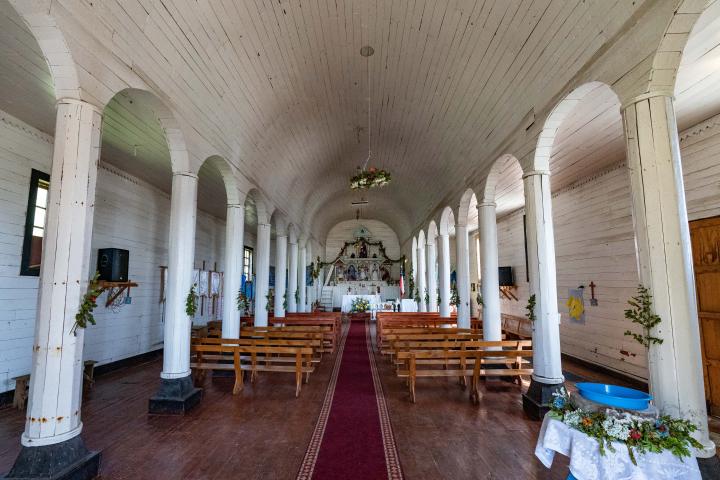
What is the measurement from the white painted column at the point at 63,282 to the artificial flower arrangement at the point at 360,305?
13.6m

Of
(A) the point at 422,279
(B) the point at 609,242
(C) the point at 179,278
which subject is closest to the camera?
(C) the point at 179,278

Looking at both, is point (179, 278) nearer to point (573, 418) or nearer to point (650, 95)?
point (573, 418)

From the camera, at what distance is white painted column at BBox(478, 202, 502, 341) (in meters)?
6.57

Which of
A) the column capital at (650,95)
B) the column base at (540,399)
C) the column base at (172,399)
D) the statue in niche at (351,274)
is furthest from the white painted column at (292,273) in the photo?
the column capital at (650,95)

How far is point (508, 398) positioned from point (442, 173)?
217 inches

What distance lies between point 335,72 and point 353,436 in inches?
212

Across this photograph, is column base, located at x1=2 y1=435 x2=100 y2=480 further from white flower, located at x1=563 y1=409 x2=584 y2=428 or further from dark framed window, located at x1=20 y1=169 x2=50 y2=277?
white flower, located at x1=563 y1=409 x2=584 y2=428

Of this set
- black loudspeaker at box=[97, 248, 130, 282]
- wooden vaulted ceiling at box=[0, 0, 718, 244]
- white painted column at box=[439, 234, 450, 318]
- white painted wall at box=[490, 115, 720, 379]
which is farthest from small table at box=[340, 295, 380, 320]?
black loudspeaker at box=[97, 248, 130, 282]

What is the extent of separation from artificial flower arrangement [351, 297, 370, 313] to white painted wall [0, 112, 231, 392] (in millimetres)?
6871

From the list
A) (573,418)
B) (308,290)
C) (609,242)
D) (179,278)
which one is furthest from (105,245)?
(308,290)

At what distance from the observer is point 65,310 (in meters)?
2.90

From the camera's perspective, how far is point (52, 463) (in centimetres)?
275

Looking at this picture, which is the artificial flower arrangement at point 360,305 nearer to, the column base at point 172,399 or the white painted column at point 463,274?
the white painted column at point 463,274

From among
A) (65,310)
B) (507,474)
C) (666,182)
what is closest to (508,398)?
(507,474)
